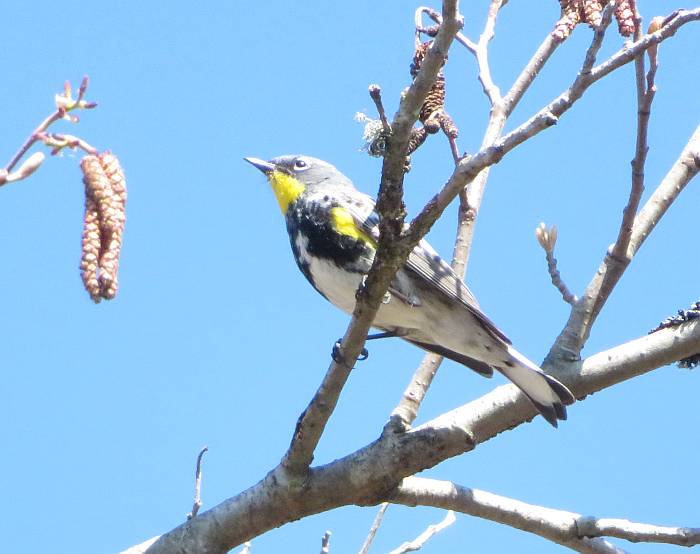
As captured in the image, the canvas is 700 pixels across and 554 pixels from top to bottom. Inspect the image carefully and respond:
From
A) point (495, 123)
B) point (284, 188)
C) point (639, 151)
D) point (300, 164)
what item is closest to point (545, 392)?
point (639, 151)

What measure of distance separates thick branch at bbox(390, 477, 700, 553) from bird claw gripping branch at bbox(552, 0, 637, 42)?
1.79 metres

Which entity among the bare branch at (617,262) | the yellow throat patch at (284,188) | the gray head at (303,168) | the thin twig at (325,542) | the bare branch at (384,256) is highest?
the gray head at (303,168)

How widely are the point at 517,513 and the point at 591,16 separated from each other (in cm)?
190

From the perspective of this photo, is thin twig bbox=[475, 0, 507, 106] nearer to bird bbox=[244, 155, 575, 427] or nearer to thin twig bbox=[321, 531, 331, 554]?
bird bbox=[244, 155, 575, 427]

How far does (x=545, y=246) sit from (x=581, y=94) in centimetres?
145

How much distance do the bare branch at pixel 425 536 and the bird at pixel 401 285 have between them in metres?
0.75

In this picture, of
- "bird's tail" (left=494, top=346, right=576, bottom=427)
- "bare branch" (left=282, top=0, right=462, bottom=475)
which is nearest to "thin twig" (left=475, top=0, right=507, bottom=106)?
"bird's tail" (left=494, top=346, right=576, bottom=427)

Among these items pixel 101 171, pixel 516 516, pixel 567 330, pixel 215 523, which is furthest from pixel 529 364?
pixel 101 171

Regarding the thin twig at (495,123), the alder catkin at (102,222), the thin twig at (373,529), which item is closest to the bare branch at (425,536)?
the thin twig at (373,529)

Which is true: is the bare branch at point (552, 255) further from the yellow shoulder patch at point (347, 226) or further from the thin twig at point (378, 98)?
the thin twig at point (378, 98)

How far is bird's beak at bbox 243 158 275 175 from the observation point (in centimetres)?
616

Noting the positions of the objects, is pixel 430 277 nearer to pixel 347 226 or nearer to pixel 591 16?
pixel 347 226

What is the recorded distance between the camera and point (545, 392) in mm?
4164

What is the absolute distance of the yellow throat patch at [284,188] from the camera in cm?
564
